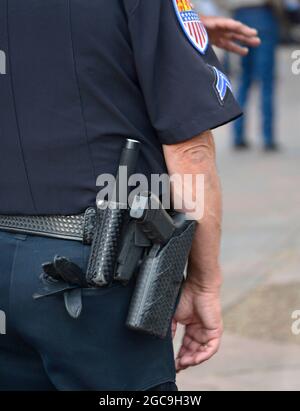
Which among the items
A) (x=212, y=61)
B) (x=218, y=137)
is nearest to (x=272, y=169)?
(x=218, y=137)

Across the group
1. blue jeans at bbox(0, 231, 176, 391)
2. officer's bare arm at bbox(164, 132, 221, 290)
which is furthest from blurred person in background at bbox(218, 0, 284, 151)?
blue jeans at bbox(0, 231, 176, 391)

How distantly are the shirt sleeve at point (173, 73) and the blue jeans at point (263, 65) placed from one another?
700 cm

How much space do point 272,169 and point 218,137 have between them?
7.22 ft

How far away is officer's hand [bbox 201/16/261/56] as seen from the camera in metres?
2.97

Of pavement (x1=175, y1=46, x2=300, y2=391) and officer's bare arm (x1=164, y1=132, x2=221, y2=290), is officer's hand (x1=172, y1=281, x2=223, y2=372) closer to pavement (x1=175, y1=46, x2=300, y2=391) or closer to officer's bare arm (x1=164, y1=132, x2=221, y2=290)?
officer's bare arm (x1=164, y1=132, x2=221, y2=290)

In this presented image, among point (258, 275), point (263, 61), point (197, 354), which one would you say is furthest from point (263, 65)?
point (197, 354)

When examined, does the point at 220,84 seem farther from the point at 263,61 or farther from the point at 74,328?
the point at 263,61

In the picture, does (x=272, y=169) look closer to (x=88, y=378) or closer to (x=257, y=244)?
(x=257, y=244)

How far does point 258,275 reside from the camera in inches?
220

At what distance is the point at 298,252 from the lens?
6012 millimetres

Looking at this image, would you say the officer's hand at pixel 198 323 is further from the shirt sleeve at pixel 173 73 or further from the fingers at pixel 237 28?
the fingers at pixel 237 28

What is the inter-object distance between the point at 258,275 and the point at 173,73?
356cm

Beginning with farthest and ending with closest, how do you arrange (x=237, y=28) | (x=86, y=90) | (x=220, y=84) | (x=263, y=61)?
(x=263, y=61) < (x=237, y=28) < (x=220, y=84) < (x=86, y=90)

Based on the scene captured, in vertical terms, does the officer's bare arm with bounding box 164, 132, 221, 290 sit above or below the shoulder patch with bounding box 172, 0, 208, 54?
below
